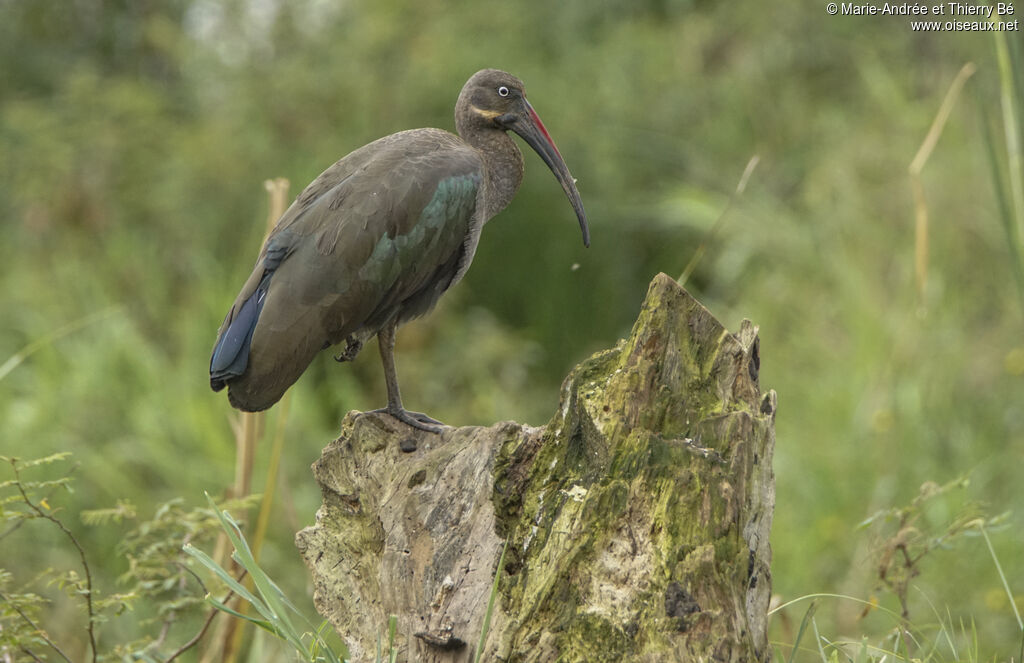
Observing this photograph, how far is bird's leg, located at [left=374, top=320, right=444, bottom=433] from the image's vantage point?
4184 millimetres

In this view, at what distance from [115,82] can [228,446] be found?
5463 millimetres

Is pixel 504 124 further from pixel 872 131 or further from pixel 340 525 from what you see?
pixel 872 131

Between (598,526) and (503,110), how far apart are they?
2.19m

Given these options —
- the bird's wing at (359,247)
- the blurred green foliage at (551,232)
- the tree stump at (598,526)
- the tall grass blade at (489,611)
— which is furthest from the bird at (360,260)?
the blurred green foliage at (551,232)

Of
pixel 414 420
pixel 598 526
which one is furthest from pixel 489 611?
pixel 414 420

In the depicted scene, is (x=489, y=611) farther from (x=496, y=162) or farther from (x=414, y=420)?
(x=496, y=162)

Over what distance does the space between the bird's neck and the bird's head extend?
0.04 metres

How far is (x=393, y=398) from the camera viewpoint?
175 inches

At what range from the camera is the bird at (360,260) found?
3.90 meters

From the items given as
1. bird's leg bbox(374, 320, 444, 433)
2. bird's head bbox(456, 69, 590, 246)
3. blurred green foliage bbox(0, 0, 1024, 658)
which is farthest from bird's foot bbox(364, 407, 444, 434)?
blurred green foliage bbox(0, 0, 1024, 658)

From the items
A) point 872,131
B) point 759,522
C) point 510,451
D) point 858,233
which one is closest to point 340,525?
point 510,451

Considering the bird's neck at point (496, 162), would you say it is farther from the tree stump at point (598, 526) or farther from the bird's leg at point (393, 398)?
the tree stump at point (598, 526)

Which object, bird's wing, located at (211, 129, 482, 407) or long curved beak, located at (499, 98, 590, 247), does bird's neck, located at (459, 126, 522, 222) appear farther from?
bird's wing, located at (211, 129, 482, 407)

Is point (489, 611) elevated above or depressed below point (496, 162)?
below
